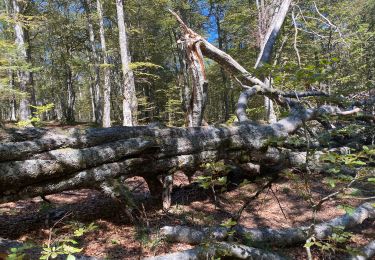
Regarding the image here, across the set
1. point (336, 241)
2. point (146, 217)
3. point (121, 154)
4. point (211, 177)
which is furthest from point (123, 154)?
point (336, 241)

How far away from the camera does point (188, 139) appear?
5.12 metres

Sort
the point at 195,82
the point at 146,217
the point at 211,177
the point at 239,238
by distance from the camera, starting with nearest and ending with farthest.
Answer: the point at 146,217, the point at 211,177, the point at 239,238, the point at 195,82

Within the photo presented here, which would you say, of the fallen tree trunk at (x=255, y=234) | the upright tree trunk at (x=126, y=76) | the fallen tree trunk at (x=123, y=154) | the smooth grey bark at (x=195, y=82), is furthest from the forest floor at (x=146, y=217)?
the upright tree trunk at (x=126, y=76)

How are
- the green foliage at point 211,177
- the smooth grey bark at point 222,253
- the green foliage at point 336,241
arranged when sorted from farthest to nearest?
the green foliage at point 211,177 → the smooth grey bark at point 222,253 → the green foliage at point 336,241

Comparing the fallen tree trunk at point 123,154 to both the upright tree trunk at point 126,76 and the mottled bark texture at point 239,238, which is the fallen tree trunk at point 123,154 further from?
the upright tree trunk at point 126,76

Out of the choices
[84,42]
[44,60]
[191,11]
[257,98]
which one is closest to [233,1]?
[191,11]

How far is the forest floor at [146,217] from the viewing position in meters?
4.06

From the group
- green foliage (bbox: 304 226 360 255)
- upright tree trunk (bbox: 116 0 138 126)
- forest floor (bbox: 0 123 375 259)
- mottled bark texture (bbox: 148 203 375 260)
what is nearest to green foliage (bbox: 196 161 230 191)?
forest floor (bbox: 0 123 375 259)

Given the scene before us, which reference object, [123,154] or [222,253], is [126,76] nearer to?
[123,154]

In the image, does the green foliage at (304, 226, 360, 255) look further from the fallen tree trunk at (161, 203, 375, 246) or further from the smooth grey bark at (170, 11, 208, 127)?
the smooth grey bark at (170, 11, 208, 127)

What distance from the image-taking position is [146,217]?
136 inches

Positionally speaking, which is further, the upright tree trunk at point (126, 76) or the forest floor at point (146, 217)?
the upright tree trunk at point (126, 76)

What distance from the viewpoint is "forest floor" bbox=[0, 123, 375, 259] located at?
13.3ft

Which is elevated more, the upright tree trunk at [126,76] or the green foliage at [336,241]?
the upright tree trunk at [126,76]
